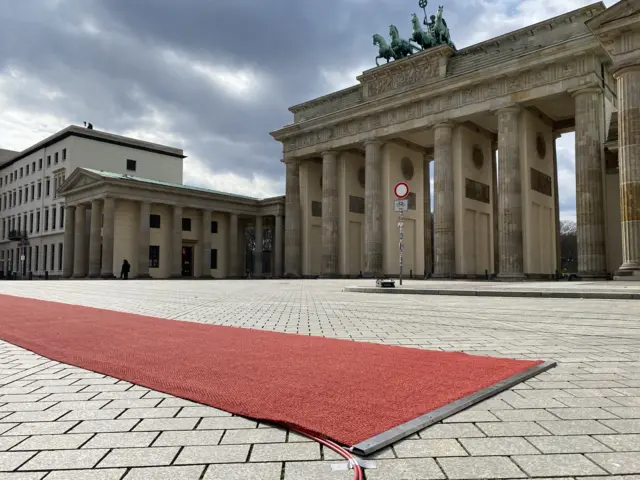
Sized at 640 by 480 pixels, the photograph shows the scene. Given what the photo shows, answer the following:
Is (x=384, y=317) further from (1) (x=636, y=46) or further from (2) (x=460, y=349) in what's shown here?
(1) (x=636, y=46)

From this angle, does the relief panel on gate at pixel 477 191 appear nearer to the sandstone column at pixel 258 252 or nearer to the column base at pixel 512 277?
the column base at pixel 512 277

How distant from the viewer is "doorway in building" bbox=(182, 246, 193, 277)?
50750 mm

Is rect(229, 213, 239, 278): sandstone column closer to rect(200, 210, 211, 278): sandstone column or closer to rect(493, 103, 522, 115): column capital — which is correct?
rect(200, 210, 211, 278): sandstone column

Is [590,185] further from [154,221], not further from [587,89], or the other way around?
[154,221]

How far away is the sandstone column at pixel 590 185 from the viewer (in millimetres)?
27688

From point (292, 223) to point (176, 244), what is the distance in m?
11.1

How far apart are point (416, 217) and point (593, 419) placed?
42006 millimetres

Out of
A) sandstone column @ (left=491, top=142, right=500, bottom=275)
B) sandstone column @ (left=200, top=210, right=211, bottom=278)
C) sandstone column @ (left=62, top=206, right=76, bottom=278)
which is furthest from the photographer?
sandstone column @ (left=62, top=206, right=76, bottom=278)

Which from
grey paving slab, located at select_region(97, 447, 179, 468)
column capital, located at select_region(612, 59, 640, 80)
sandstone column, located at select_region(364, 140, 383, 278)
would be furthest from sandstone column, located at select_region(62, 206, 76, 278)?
grey paving slab, located at select_region(97, 447, 179, 468)

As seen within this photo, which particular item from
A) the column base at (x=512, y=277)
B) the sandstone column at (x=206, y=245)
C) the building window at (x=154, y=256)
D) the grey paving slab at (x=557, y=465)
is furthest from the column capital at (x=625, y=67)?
the building window at (x=154, y=256)

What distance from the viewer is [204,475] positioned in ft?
7.32

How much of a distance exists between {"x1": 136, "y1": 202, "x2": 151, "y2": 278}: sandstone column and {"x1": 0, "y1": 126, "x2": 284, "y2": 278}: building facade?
90 mm

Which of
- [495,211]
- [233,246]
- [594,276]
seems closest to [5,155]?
[233,246]

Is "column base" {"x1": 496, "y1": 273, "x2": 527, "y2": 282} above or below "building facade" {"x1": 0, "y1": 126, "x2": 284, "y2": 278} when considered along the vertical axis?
below
